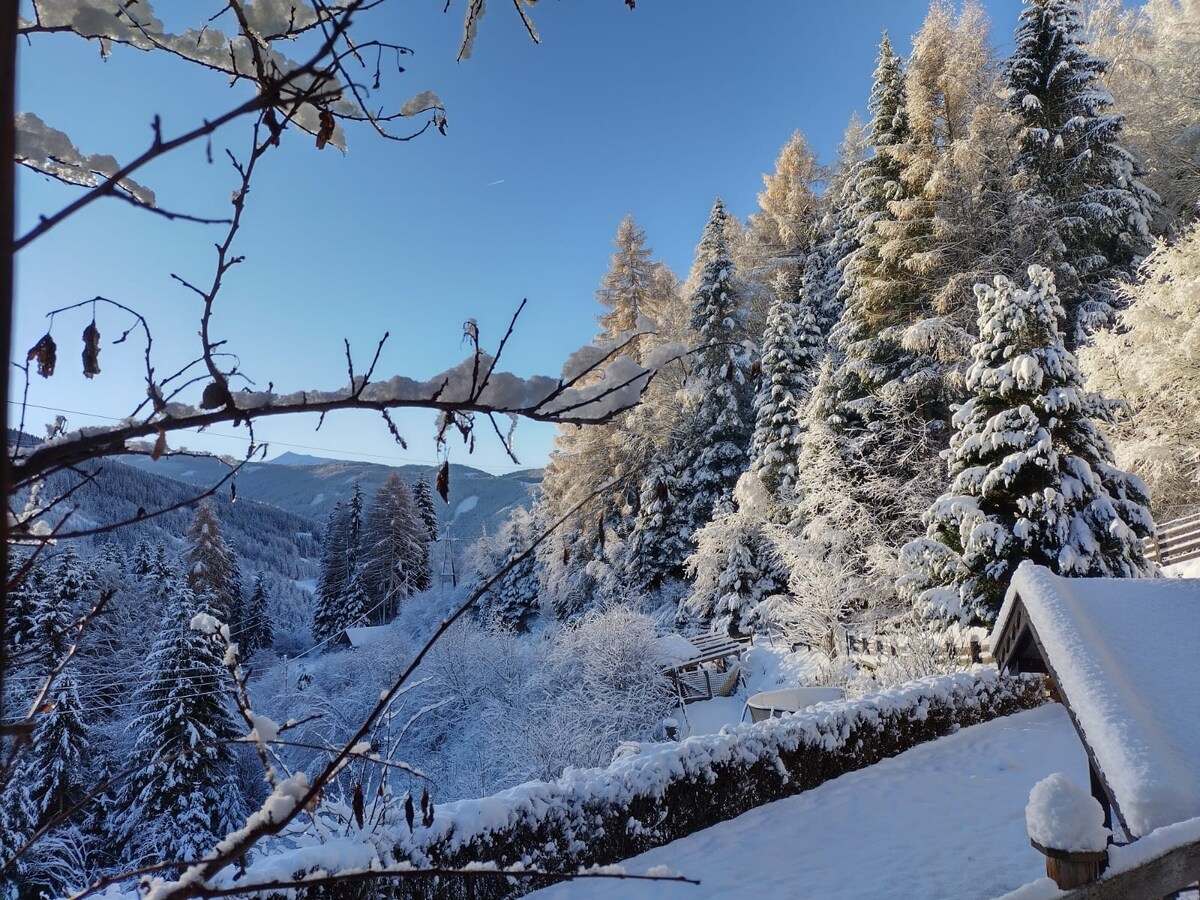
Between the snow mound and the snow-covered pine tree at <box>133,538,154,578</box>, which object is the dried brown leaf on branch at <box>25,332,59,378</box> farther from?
the snow-covered pine tree at <box>133,538,154,578</box>

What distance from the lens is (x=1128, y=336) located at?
38.1 feet

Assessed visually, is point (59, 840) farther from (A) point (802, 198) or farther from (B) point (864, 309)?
(A) point (802, 198)

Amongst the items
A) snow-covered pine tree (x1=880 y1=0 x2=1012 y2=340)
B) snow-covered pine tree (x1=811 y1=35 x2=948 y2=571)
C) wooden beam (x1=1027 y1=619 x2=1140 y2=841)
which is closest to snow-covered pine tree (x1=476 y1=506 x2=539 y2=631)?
snow-covered pine tree (x1=811 y1=35 x2=948 y2=571)

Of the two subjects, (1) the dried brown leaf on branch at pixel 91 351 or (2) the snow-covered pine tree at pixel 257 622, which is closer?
(1) the dried brown leaf on branch at pixel 91 351

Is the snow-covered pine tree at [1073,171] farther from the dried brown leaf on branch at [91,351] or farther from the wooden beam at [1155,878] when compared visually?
the dried brown leaf on branch at [91,351]

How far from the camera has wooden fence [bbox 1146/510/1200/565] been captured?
994 cm

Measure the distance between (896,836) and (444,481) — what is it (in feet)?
22.9

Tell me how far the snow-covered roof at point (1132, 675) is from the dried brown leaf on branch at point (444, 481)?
9.83ft

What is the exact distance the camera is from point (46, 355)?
0.88 meters

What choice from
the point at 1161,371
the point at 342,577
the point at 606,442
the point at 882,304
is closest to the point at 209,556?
the point at 342,577

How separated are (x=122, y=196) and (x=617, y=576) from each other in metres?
20.5

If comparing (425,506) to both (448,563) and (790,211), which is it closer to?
(448,563)

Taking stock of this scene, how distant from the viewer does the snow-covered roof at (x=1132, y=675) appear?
8.16 ft

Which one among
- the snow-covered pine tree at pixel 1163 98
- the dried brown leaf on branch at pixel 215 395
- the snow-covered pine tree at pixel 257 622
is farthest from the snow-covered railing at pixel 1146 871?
the snow-covered pine tree at pixel 257 622
